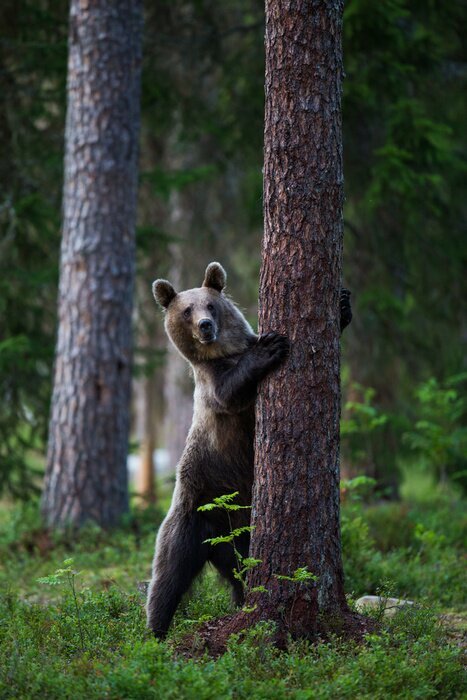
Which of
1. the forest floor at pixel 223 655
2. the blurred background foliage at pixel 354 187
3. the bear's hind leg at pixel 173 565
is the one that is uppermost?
the blurred background foliage at pixel 354 187

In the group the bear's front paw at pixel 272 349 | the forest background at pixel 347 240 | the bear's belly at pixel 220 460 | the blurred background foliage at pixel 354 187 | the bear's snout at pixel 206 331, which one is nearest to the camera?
the bear's front paw at pixel 272 349

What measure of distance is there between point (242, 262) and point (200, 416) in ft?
42.7

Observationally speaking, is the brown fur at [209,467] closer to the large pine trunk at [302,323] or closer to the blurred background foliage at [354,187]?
the large pine trunk at [302,323]

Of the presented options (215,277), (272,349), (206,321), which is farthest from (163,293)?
(272,349)

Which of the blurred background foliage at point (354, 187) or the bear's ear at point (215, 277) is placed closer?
the bear's ear at point (215, 277)

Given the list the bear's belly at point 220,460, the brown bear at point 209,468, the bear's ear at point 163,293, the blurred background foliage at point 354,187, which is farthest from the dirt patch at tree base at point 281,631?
the blurred background foliage at point 354,187

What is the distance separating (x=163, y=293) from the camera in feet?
21.9

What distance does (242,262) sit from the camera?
62.0 ft

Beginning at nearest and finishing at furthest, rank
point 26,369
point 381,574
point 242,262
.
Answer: point 381,574 → point 26,369 → point 242,262

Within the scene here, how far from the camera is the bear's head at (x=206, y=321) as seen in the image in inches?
243

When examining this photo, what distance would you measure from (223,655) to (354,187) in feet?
28.0

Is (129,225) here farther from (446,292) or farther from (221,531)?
(446,292)

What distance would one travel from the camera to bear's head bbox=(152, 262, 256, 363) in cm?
618

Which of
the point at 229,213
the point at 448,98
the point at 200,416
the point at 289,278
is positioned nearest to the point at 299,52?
the point at 289,278
